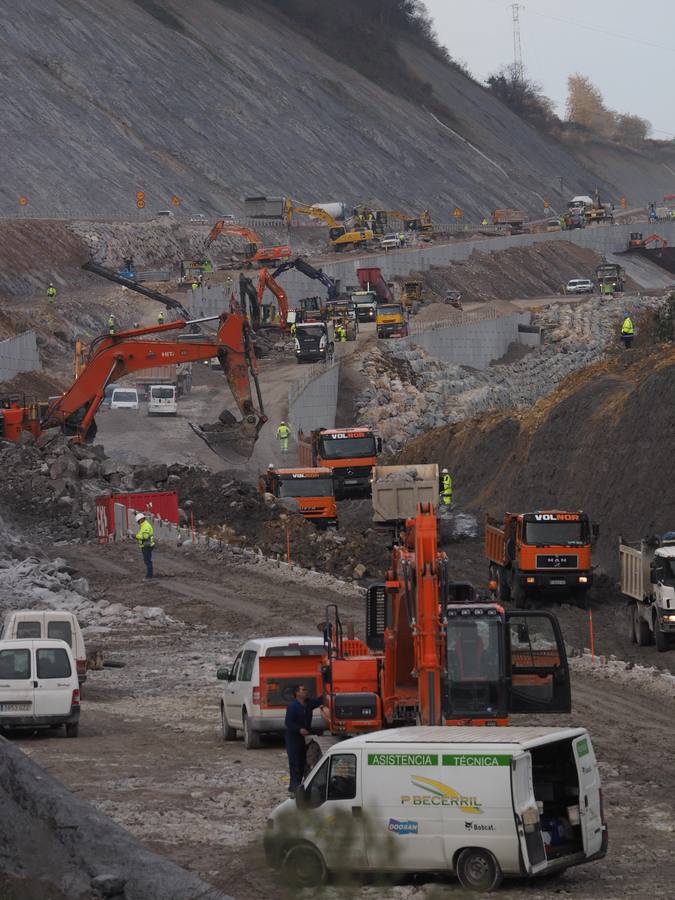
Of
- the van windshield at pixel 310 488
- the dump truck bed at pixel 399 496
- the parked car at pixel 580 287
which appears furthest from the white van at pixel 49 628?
the parked car at pixel 580 287

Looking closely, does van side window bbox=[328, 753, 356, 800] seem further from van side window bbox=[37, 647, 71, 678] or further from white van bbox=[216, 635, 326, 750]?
van side window bbox=[37, 647, 71, 678]

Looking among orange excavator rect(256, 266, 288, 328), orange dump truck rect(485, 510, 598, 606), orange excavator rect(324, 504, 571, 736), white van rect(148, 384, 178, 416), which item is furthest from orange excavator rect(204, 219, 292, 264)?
orange excavator rect(324, 504, 571, 736)

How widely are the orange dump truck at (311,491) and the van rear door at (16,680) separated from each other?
22.5 m

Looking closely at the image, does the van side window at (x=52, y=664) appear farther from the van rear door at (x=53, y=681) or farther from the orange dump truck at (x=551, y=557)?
the orange dump truck at (x=551, y=557)

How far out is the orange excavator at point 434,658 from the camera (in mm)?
16094

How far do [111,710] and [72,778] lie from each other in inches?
230

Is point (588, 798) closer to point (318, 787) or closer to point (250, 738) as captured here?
point (318, 787)

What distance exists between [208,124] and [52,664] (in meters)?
112

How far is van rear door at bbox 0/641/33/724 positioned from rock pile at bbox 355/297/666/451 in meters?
43.0

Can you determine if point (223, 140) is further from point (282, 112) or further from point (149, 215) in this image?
point (149, 215)

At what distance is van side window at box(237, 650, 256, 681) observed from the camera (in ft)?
61.5

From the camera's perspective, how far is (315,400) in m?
64.1

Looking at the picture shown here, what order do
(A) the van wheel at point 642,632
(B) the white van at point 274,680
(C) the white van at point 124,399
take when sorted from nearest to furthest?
(B) the white van at point 274,680 < (A) the van wheel at point 642,632 < (C) the white van at point 124,399

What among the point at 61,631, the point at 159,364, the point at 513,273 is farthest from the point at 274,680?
the point at 513,273
